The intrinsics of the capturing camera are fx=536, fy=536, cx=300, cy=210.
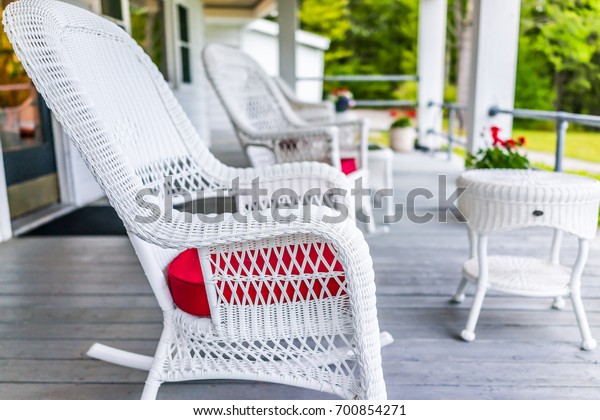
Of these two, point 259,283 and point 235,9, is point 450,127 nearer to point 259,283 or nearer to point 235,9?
point 235,9

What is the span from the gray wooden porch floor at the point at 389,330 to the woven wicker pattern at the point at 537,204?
42 cm

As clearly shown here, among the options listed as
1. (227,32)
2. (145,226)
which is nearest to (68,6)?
(145,226)

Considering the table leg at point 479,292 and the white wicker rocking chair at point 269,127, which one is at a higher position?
the white wicker rocking chair at point 269,127

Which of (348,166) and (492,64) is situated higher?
(492,64)

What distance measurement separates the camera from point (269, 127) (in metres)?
3.45

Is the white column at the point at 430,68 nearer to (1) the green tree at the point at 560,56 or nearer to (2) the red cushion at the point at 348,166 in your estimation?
(1) the green tree at the point at 560,56

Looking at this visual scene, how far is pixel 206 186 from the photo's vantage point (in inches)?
72.6

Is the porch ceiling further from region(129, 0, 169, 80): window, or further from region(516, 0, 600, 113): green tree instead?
region(516, 0, 600, 113): green tree

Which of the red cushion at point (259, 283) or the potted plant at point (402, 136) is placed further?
the potted plant at point (402, 136)

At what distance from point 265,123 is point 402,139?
184 inches

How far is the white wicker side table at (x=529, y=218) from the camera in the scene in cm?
179

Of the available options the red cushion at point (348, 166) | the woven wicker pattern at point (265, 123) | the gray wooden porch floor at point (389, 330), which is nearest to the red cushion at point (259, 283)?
the gray wooden porch floor at point (389, 330)

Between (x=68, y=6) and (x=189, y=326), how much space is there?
93 cm

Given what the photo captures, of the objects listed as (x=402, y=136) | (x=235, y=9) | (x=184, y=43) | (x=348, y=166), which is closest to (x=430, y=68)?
(x=402, y=136)
